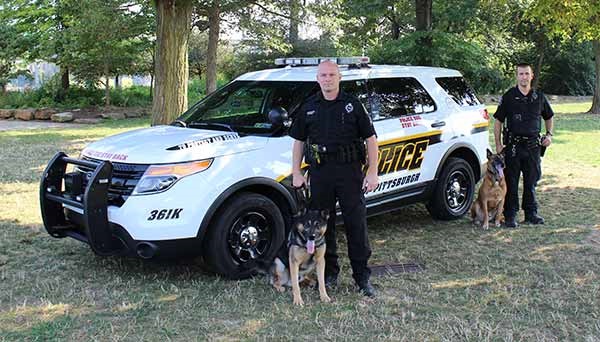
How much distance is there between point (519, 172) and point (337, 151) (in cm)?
344

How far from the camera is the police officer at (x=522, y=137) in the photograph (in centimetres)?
689

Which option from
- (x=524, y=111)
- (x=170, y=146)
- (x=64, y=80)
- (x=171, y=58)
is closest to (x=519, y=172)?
(x=524, y=111)

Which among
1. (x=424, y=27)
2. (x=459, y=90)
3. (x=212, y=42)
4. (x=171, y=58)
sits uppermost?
(x=424, y=27)

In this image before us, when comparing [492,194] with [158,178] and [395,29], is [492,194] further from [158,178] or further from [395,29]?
[395,29]

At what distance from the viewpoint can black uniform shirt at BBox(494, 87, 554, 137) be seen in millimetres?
6887

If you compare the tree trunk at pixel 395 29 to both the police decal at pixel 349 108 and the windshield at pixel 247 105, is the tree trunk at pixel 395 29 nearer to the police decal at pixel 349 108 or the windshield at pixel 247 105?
the windshield at pixel 247 105

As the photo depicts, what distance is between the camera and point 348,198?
15.1ft

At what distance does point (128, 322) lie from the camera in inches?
167

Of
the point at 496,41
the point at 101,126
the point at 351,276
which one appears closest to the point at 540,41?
the point at 496,41

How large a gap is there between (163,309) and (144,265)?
1.19 meters

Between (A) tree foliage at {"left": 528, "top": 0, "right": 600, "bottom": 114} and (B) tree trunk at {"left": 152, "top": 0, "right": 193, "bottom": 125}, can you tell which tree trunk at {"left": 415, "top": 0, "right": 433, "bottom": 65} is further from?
(B) tree trunk at {"left": 152, "top": 0, "right": 193, "bottom": 125}

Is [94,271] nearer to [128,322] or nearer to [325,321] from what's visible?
[128,322]

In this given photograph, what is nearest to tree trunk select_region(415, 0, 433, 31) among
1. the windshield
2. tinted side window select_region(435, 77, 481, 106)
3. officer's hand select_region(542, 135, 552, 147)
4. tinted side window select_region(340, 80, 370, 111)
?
tinted side window select_region(435, 77, 481, 106)

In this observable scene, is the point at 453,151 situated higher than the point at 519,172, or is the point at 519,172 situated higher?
the point at 453,151
